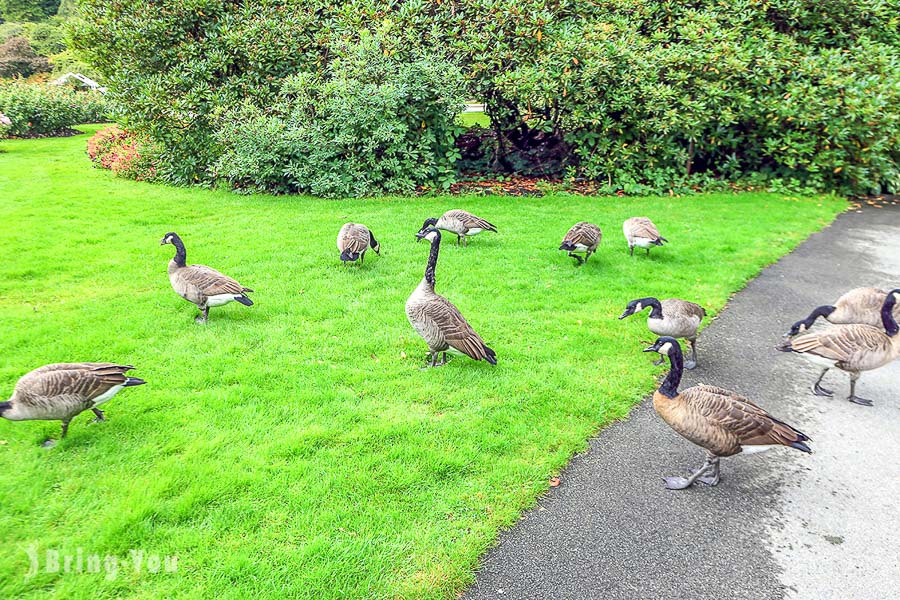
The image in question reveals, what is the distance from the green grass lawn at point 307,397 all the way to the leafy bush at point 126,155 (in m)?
4.64

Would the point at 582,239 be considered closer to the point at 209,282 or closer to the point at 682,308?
the point at 682,308

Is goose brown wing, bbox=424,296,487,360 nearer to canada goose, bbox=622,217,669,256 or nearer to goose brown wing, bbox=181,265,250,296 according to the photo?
goose brown wing, bbox=181,265,250,296

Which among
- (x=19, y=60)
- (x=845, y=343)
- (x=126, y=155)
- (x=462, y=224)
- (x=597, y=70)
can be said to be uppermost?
(x=19, y=60)

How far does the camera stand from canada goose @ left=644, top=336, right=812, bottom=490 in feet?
13.3

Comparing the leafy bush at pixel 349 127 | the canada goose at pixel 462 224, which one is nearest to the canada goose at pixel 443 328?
the canada goose at pixel 462 224

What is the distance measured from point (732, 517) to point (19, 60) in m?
56.0

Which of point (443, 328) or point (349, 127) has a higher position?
point (349, 127)

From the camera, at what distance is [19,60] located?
41.6 metres

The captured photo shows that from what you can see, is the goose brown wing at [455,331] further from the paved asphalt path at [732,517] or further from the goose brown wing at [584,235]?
the goose brown wing at [584,235]

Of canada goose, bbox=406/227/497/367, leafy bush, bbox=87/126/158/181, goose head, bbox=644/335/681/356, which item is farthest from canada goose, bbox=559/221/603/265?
leafy bush, bbox=87/126/158/181

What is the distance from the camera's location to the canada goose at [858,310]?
6.11m

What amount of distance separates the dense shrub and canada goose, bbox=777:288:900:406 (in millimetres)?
28076

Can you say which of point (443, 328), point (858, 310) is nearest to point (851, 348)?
point (858, 310)

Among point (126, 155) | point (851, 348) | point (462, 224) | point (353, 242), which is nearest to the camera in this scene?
point (851, 348)
